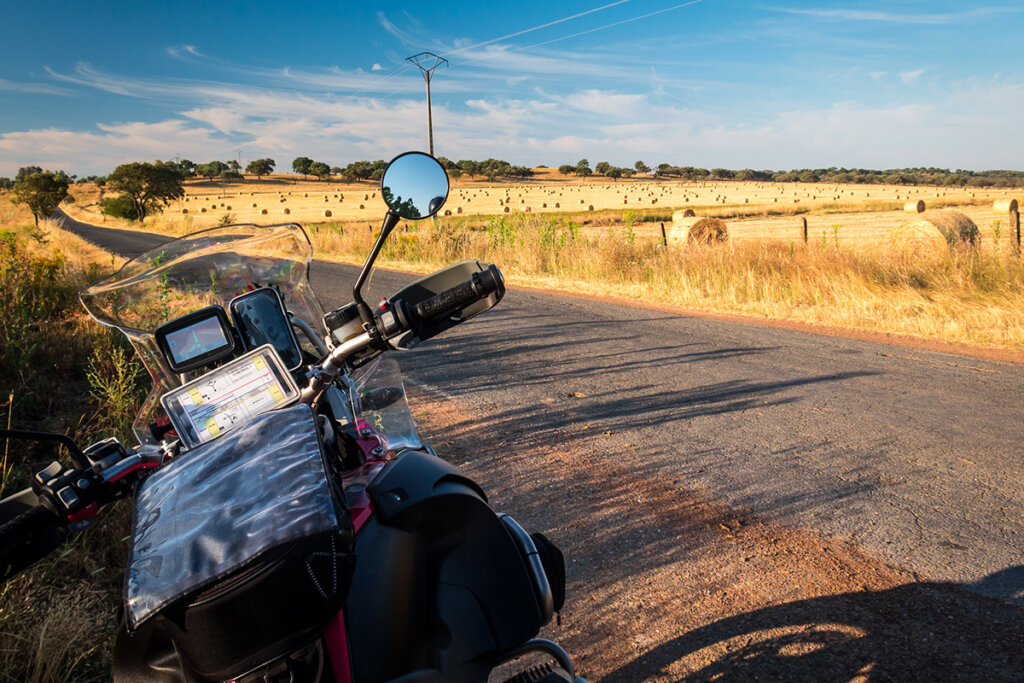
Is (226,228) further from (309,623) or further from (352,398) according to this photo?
(309,623)

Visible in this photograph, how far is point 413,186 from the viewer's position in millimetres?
1846

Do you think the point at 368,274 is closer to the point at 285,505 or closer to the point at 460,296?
the point at 460,296

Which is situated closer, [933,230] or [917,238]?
[933,230]

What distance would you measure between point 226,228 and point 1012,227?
1297cm

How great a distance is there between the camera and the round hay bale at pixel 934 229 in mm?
12734

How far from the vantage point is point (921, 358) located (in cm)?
695

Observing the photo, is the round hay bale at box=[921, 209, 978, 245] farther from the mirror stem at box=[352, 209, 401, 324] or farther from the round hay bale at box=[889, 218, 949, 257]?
the mirror stem at box=[352, 209, 401, 324]

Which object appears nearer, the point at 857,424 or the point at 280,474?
the point at 280,474

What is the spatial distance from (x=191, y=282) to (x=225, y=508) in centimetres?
140

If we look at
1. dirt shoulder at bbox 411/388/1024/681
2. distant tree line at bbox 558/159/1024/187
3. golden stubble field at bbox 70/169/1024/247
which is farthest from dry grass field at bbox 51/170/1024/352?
distant tree line at bbox 558/159/1024/187

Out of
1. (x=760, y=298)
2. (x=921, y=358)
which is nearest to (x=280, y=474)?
(x=921, y=358)

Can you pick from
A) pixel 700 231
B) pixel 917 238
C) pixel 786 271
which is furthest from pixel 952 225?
pixel 700 231

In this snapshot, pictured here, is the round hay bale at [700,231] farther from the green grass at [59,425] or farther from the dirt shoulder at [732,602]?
the dirt shoulder at [732,602]

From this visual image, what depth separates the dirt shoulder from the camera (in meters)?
2.54
